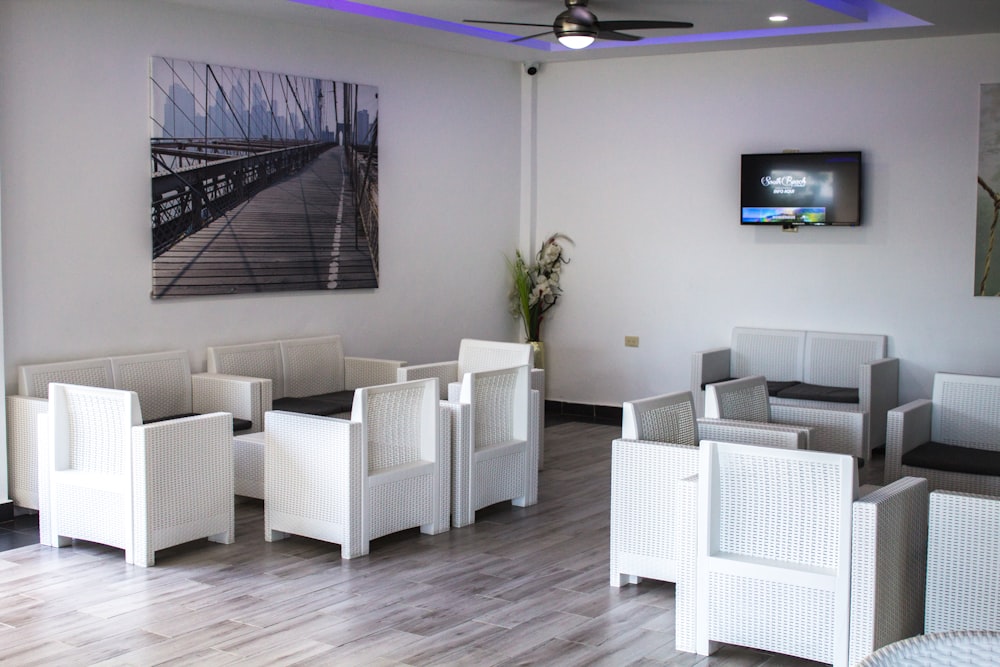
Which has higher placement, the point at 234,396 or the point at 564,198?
the point at 564,198

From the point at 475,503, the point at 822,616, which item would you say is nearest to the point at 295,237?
the point at 475,503

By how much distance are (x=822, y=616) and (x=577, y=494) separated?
3099mm

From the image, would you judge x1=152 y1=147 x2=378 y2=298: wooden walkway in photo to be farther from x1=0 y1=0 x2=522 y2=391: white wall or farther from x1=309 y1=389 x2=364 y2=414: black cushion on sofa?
x1=309 y1=389 x2=364 y2=414: black cushion on sofa

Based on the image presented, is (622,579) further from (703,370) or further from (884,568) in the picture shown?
(703,370)

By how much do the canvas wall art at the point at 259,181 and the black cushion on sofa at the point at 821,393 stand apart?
3293mm

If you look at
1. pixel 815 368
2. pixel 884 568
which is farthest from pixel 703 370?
pixel 884 568

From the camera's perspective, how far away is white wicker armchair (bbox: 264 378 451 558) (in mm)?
5410

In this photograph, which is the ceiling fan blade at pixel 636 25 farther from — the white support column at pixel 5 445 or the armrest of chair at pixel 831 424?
the white support column at pixel 5 445

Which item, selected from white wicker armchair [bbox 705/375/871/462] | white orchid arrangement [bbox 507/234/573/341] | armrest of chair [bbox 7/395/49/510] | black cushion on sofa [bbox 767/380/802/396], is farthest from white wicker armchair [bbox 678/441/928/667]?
white orchid arrangement [bbox 507/234/573/341]

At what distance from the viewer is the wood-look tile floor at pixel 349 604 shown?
4223 millimetres

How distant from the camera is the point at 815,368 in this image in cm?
865

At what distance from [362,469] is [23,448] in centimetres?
209

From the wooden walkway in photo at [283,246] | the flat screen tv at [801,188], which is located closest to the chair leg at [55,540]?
the wooden walkway in photo at [283,246]

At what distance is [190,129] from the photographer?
23.4ft
